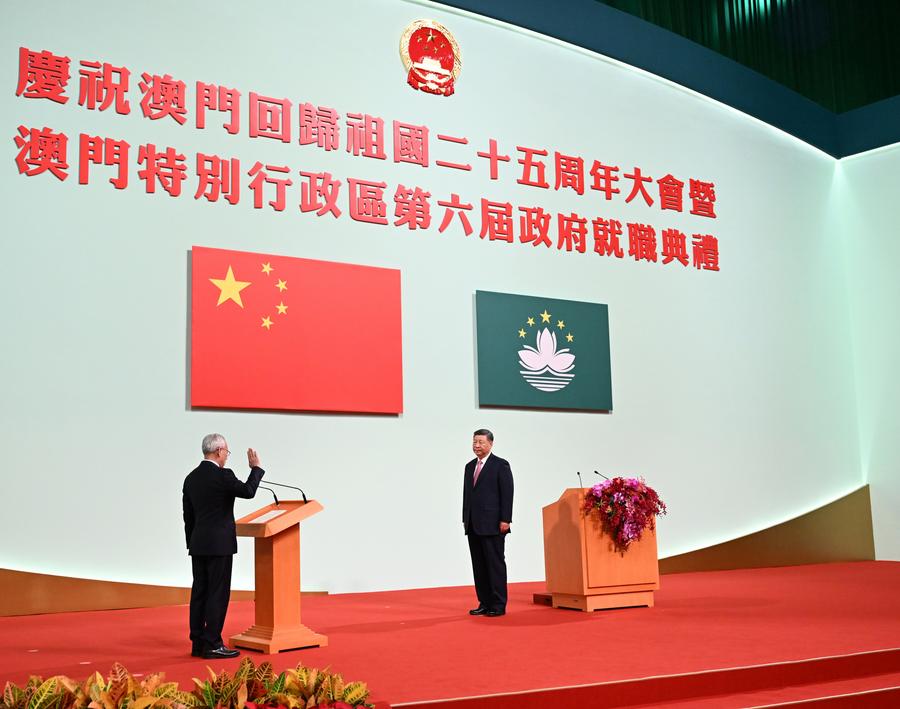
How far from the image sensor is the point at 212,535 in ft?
15.0

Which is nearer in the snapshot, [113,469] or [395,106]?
[113,469]

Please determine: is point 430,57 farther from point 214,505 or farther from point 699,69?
point 214,505

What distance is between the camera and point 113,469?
21.6 feet

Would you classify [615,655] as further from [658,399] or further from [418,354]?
[658,399]

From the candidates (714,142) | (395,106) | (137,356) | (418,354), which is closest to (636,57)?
(714,142)

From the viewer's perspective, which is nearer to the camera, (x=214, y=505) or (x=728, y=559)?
(x=214, y=505)

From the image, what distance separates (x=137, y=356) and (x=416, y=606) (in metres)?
2.65

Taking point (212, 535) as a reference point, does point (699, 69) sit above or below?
above

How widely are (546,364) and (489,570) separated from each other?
296 cm

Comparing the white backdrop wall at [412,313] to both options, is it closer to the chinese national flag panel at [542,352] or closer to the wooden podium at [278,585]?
the chinese national flag panel at [542,352]

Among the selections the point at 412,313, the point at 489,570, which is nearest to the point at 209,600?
the point at 489,570

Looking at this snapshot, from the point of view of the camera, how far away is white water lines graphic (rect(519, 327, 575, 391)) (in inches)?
332

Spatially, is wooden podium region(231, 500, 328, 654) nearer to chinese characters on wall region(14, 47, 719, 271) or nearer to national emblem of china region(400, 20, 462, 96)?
chinese characters on wall region(14, 47, 719, 271)

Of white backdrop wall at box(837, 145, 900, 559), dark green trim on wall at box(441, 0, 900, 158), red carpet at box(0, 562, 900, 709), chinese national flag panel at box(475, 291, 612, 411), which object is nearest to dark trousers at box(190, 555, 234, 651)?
red carpet at box(0, 562, 900, 709)
